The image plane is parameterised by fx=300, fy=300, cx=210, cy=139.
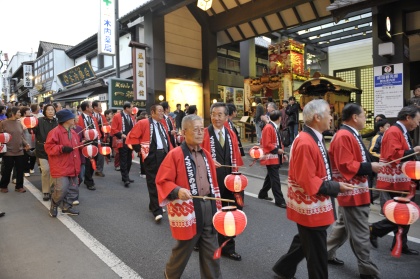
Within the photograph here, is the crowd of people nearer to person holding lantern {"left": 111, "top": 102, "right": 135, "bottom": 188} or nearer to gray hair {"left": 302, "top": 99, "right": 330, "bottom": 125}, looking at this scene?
gray hair {"left": 302, "top": 99, "right": 330, "bottom": 125}

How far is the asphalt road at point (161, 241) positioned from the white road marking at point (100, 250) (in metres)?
0.07

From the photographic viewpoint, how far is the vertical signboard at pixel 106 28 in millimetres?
15617

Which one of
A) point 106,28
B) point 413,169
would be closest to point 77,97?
point 106,28

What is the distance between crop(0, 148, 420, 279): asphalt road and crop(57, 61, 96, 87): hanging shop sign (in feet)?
58.4

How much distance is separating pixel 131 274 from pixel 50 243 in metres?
1.79

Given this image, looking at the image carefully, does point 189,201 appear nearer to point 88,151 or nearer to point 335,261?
point 335,261

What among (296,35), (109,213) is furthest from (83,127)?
(296,35)

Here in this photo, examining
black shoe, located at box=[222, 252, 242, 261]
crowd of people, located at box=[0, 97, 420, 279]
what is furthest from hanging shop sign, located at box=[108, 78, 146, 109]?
black shoe, located at box=[222, 252, 242, 261]

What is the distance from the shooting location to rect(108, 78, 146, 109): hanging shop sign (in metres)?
14.8

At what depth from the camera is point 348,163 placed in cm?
335

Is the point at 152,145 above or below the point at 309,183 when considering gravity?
above

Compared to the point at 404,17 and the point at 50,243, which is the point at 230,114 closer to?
the point at 50,243

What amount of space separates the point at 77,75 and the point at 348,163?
2590cm

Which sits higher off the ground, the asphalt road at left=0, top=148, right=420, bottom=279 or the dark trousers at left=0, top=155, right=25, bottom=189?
the dark trousers at left=0, top=155, right=25, bottom=189
